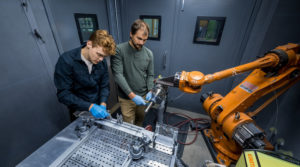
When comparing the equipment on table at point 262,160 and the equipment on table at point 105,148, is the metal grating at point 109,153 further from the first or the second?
the equipment on table at point 262,160

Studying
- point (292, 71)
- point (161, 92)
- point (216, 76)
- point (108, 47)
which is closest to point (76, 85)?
point (108, 47)

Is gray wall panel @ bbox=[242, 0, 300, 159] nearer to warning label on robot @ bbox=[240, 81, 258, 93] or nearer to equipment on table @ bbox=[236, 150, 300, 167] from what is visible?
warning label on robot @ bbox=[240, 81, 258, 93]

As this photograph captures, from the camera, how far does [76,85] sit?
A: 1.13 m

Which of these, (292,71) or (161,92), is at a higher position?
(292,71)

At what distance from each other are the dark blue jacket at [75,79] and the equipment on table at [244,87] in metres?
0.65

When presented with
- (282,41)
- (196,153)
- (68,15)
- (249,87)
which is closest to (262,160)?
(249,87)

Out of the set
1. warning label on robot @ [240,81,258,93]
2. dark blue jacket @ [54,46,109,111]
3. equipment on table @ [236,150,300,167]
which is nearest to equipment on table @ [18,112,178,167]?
dark blue jacket @ [54,46,109,111]

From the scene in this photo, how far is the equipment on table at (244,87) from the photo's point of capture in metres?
1.07

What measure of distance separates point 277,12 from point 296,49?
0.68 meters

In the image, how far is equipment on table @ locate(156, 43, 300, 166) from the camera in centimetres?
107

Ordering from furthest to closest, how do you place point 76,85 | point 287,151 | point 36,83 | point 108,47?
1. point 287,151
2. point 36,83
3. point 76,85
4. point 108,47

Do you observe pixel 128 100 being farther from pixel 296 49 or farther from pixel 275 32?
pixel 275 32

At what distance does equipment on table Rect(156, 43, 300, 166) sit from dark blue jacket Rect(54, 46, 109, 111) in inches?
25.7

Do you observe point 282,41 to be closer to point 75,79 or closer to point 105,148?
point 105,148
